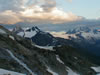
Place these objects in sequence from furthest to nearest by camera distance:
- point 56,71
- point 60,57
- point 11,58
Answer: point 60,57, point 56,71, point 11,58

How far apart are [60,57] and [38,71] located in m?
55.3

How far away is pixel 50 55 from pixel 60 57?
1338cm

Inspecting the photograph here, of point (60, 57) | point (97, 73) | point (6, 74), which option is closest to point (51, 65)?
point (60, 57)

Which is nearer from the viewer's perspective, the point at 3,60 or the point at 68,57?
the point at 3,60

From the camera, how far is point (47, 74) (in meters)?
87.1

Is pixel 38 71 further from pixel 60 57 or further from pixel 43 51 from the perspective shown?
pixel 60 57

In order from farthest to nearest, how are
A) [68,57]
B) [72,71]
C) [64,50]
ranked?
[64,50] → [68,57] → [72,71]

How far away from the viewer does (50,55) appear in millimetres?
127312

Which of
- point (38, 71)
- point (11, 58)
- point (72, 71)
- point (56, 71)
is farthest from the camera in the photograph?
point (72, 71)

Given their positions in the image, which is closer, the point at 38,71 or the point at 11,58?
the point at 11,58

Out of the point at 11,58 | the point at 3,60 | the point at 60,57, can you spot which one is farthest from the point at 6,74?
the point at 60,57

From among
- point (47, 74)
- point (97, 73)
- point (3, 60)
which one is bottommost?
point (97, 73)

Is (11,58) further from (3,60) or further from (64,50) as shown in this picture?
(64,50)

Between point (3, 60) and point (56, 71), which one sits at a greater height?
point (3, 60)
